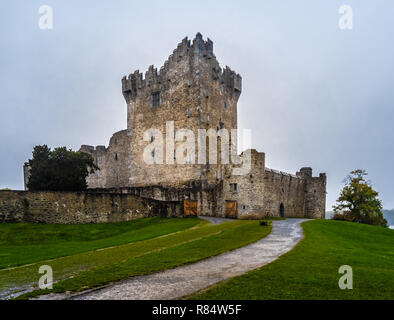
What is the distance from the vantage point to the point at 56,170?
33406 millimetres

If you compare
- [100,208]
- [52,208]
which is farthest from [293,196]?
[52,208]

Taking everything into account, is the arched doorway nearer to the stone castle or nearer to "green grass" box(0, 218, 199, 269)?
the stone castle

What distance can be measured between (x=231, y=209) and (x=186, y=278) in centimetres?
2477

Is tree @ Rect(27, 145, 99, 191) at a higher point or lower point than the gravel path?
higher

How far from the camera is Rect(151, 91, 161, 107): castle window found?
43928mm

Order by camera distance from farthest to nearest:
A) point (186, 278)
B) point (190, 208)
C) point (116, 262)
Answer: point (190, 208) → point (116, 262) → point (186, 278)

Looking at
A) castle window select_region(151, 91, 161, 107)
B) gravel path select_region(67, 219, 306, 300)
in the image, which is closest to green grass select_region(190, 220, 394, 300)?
gravel path select_region(67, 219, 306, 300)

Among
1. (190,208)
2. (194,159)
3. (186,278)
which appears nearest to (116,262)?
(186,278)

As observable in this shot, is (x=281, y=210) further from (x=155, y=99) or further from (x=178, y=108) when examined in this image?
(x=155, y=99)

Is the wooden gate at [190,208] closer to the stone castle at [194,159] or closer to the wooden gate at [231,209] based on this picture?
the stone castle at [194,159]

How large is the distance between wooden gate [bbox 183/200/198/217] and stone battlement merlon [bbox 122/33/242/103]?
1544 cm

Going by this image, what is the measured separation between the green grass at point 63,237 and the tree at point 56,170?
791 centimetres

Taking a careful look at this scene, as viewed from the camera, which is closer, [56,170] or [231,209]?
[56,170]

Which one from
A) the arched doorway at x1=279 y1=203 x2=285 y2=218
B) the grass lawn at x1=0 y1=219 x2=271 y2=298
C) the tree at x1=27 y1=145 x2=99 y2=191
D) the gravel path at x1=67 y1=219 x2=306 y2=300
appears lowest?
the arched doorway at x1=279 y1=203 x2=285 y2=218
